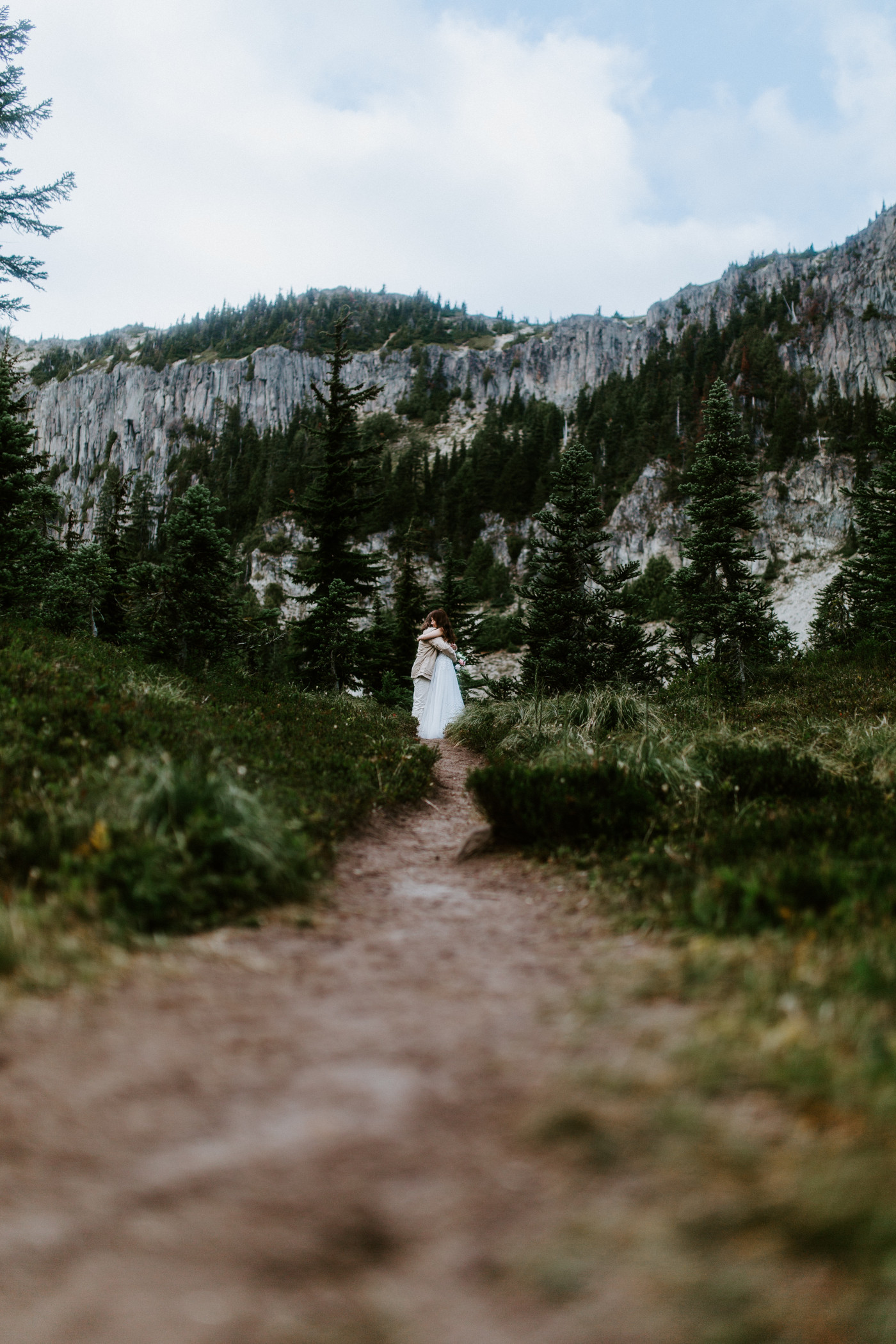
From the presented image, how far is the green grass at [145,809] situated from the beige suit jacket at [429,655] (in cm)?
639

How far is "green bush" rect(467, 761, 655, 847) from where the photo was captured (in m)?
5.31

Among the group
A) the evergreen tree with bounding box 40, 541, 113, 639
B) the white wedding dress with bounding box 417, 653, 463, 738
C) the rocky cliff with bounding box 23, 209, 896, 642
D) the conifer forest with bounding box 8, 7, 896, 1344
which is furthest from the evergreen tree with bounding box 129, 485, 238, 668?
the rocky cliff with bounding box 23, 209, 896, 642

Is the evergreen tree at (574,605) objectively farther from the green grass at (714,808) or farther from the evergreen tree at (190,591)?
the evergreen tree at (190,591)

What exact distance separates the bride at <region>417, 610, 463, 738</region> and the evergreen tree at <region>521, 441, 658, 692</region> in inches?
155

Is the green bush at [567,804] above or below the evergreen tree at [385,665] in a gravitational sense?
below

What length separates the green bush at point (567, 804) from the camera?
5.31 m

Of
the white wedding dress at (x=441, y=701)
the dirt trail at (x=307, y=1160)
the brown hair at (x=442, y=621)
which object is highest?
the brown hair at (x=442, y=621)

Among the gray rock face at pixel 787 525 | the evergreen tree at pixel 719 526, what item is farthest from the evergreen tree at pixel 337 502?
the gray rock face at pixel 787 525

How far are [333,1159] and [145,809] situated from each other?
264 cm

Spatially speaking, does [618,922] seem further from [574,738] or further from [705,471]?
[705,471]

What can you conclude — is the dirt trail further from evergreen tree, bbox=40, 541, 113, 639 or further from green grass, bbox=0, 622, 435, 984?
evergreen tree, bbox=40, 541, 113, 639

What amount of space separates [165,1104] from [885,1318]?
1.91 metres

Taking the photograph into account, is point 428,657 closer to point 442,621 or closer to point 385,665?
point 442,621

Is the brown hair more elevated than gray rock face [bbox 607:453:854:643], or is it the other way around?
gray rock face [bbox 607:453:854:643]
